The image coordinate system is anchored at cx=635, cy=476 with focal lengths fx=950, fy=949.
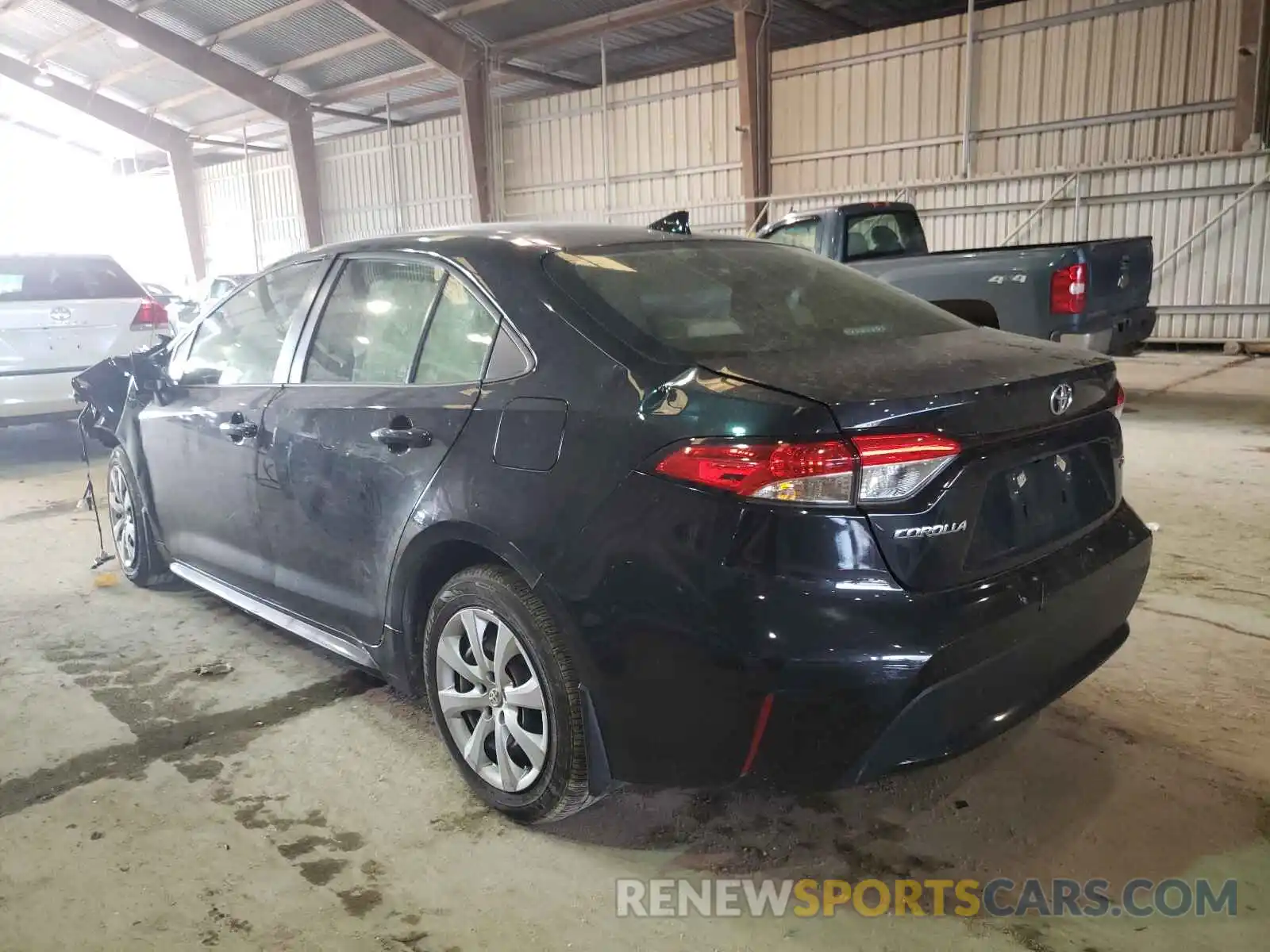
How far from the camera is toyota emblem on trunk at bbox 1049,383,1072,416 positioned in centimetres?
219

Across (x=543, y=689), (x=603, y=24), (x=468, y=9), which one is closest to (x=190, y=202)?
(x=468, y=9)

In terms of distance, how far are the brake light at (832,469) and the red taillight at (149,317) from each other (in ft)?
23.8

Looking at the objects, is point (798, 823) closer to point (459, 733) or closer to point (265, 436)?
point (459, 733)

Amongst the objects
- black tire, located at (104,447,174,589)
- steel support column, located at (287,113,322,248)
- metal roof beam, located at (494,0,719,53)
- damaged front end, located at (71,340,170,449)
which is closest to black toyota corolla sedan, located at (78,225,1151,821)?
damaged front end, located at (71,340,170,449)

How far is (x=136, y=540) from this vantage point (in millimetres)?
4328

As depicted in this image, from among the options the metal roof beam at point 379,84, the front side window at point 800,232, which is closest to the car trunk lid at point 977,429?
the front side window at point 800,232

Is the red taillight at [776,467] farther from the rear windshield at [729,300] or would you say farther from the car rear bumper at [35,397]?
the car rear bumper at [35,397]

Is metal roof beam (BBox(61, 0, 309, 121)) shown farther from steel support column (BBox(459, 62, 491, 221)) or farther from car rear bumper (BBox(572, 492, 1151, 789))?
car rear bumper (BBox(572, 492, 1151, 789))

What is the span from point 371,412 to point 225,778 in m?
1.13

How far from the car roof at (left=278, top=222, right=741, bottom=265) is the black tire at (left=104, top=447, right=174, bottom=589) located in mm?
1837

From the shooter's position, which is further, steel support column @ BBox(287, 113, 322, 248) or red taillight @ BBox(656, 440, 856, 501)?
steel support column @ BBox(287, 113, 322, 248)

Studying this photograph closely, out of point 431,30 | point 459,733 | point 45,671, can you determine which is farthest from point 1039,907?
point 431,30

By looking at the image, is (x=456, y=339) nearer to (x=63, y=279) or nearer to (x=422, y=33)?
(x=63, y=279)

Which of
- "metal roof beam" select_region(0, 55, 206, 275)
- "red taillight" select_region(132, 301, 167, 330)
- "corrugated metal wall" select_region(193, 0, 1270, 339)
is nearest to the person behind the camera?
"red taillight" select_region(132, 301, 167, 330)
